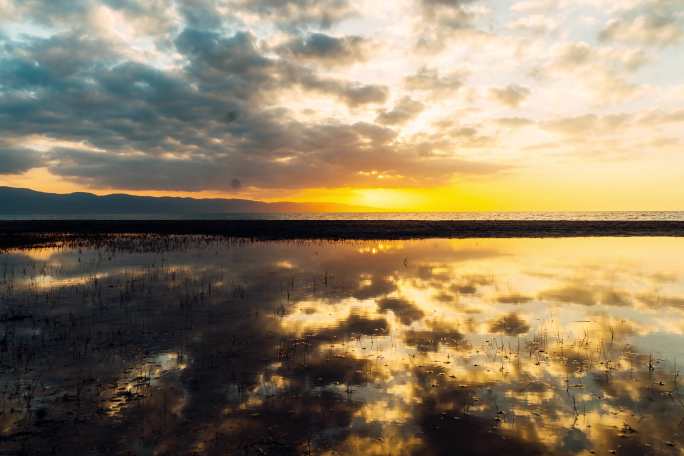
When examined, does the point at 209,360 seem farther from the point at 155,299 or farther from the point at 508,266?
the point at 508,266

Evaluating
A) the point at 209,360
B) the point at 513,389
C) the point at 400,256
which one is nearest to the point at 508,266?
the point at 400,256

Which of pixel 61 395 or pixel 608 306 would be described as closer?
pixel 61 395

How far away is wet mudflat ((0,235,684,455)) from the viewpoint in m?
7.53

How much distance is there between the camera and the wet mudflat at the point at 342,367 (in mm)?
7527

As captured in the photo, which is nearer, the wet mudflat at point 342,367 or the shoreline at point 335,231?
the wet mudflat at point 342,367

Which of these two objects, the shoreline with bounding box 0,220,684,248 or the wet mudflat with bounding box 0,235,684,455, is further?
the shoreline with bounding box 0,220,684,248

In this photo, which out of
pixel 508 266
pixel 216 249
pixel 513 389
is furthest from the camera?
pixel 216 249

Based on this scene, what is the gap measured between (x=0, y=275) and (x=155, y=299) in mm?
15209

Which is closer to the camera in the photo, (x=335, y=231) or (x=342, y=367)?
(x=342, y=367)

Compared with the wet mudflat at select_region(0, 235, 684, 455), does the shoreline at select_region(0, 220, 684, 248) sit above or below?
above

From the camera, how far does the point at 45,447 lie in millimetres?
7219

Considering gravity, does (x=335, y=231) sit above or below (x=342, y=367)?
above

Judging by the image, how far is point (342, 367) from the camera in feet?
35.7

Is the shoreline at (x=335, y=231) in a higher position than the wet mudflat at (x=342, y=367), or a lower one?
higher
